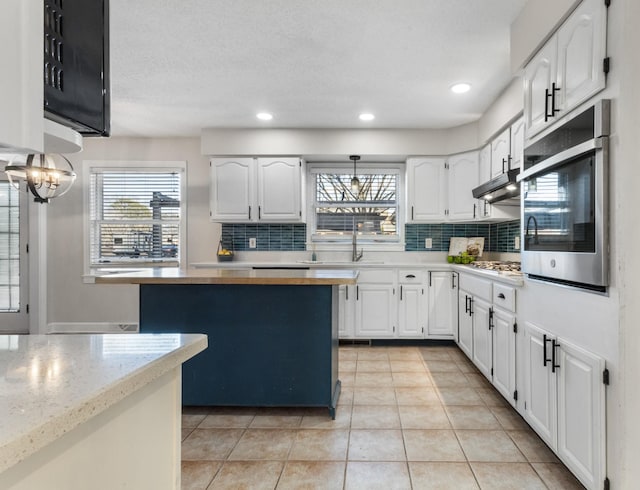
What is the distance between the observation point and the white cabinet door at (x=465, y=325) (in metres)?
3.57

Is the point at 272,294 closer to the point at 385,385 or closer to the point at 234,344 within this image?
the point at 234,344

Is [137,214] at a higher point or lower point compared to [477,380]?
higher

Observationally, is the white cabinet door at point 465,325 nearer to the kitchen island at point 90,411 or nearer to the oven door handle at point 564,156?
the oven door handle at point 564,156

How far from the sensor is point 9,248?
4.69 metres

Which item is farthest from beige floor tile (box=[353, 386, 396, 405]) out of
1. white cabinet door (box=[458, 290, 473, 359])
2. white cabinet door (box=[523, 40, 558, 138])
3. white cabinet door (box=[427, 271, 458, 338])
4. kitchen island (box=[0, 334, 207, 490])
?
kitchen island (box=[0, 334, 207, 490])

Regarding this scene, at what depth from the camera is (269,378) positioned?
264cm

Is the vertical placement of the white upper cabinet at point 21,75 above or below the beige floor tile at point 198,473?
above

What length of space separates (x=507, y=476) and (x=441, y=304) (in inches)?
97.0

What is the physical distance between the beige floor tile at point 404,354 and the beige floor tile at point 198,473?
7.42 ft

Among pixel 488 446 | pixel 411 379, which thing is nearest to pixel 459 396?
pixel 411 379

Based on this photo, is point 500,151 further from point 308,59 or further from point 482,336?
point 308,59

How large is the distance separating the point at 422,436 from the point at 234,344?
1289mm

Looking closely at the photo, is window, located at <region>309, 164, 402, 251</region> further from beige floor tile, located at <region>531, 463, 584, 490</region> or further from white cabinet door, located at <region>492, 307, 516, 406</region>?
beige floor tile, located at <region>531, 463, 584, 490</region>

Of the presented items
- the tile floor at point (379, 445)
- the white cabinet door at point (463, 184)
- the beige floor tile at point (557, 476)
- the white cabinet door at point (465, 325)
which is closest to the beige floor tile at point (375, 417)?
the tile floor at point (379, 445)
